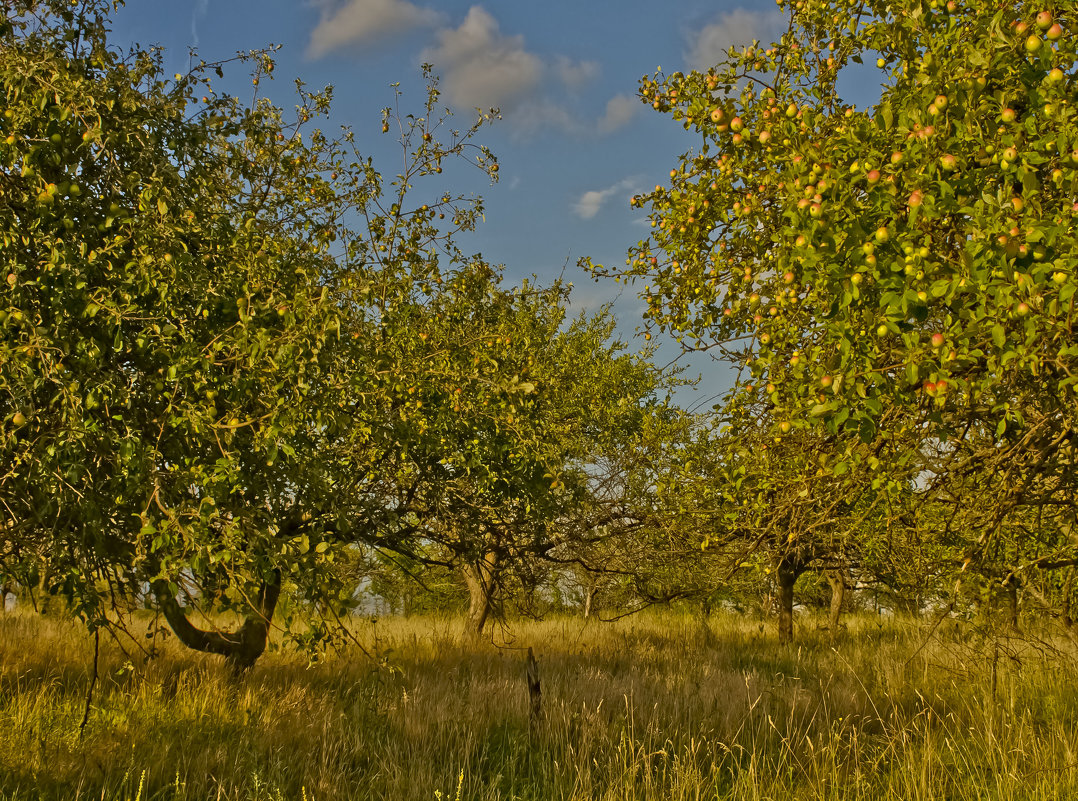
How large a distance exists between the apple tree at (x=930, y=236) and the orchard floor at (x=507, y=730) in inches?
82.1

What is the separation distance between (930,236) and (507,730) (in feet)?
17.5

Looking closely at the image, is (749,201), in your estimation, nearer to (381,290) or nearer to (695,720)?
(381,290)

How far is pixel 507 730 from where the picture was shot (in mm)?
6461

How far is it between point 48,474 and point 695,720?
19.8 feet

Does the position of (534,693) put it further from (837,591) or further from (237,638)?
(837,591)

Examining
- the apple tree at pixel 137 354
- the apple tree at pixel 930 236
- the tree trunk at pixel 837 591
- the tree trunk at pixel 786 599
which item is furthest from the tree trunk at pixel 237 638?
the tree trunk at pixel 837 591

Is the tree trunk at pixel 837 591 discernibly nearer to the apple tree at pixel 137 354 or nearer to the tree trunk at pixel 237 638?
the tree trunk at pixel 237 638

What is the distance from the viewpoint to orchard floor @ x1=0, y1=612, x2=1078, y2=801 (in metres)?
4.95

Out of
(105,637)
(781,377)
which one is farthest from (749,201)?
(105,637)

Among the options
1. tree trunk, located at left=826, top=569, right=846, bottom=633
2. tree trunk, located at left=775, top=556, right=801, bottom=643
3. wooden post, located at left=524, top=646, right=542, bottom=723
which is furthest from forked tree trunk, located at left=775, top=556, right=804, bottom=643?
wooden post, located at left=524, top=646, right=542, bottom=723

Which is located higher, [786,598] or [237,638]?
[786,598]

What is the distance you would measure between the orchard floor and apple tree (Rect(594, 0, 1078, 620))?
2.09m

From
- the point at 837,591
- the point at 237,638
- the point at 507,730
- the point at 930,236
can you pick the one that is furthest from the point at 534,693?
the point at 837,591

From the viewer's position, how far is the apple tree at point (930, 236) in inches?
118
